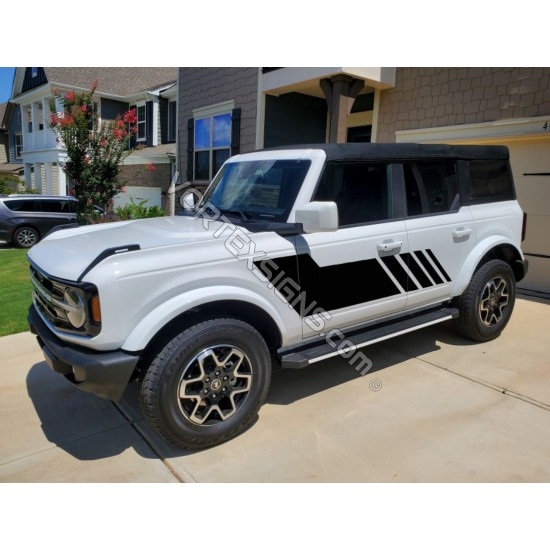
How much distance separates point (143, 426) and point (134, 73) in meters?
23.5

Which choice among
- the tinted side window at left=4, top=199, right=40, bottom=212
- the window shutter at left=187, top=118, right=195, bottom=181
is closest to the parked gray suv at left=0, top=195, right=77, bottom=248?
the tinted side window at left=4, top=199, right=40, bottom=212

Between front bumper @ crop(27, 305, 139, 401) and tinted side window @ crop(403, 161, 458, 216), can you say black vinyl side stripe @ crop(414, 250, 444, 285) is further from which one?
front bumper @ crop(27, 305, 139, 401)

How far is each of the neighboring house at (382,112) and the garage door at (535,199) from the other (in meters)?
0.01

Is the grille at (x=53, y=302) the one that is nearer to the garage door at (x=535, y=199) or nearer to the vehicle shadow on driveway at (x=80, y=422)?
the vehicle shadow on driveway at (x=80, y=422)

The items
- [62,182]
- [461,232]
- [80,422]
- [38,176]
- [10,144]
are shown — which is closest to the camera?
[80,422]

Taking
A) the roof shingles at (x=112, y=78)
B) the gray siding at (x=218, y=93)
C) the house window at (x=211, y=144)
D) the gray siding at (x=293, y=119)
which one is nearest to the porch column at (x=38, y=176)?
the roof shingles at (x=112, y=78)

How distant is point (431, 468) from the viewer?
2.78 m

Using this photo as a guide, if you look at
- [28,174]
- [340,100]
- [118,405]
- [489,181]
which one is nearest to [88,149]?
[340,100]

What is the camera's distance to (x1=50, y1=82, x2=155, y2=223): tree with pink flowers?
10.3 metres

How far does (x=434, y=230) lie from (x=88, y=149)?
920 centimetres

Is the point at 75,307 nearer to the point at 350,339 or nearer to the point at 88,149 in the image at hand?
the point at 350,339

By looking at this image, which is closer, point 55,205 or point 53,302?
point 53,302

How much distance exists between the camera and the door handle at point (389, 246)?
366cm

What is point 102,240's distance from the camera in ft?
10.4
